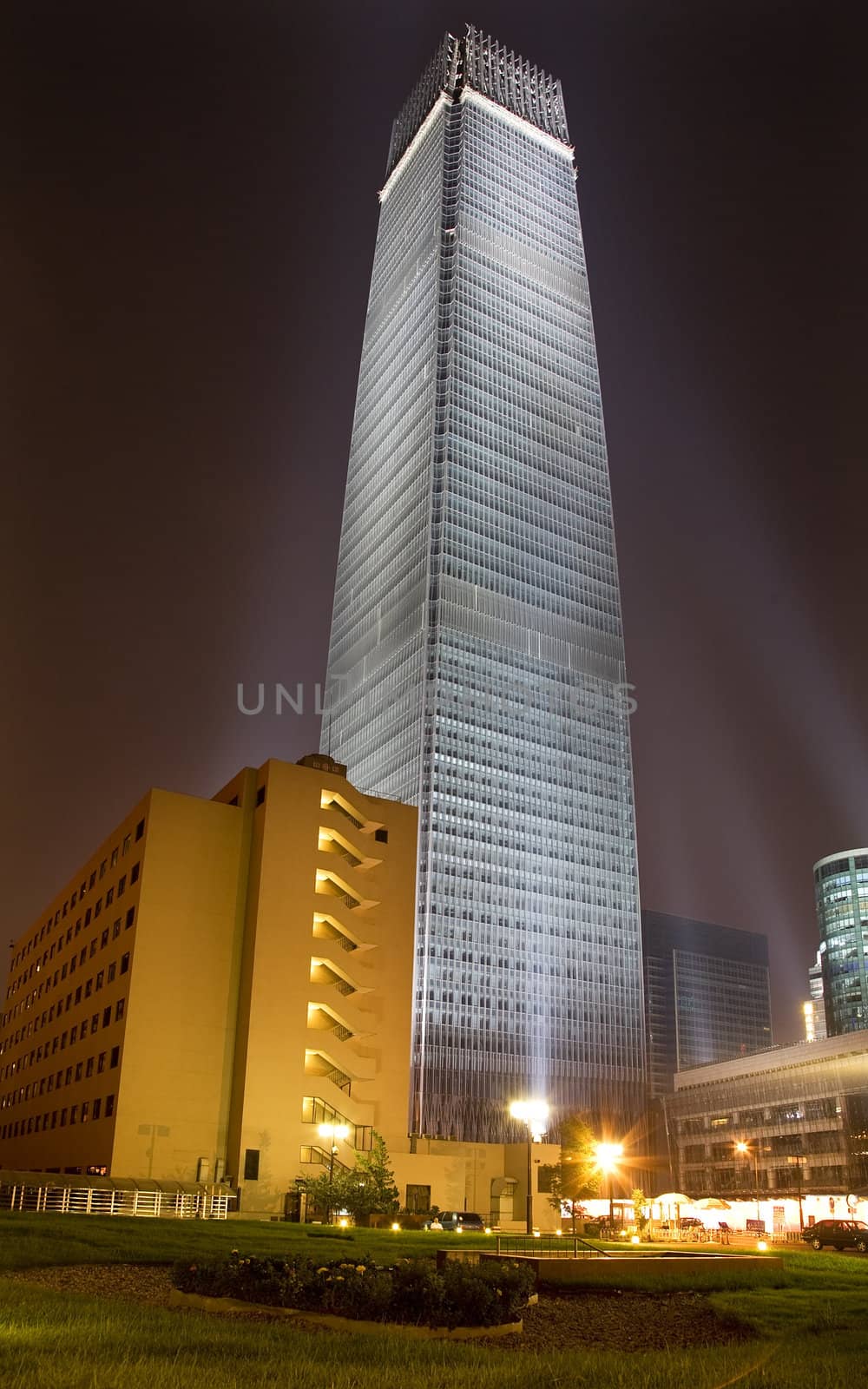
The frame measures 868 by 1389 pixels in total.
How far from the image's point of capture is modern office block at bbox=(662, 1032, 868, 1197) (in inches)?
4791

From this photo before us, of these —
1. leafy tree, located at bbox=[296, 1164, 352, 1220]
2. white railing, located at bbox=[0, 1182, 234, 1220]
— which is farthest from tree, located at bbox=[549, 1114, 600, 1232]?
white railing, located at bbox=[0, 1182, 234, 1220]

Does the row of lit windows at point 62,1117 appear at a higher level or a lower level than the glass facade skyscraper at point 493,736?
lower

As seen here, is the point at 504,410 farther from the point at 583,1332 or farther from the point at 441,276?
the point at 583,1332

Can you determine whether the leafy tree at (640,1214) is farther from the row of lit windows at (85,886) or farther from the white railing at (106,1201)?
the row of lit windows at (85,886)

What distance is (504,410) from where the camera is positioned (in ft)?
641

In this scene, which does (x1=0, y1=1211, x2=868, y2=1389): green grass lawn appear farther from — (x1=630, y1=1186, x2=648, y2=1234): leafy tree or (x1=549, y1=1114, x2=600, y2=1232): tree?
(x1=549, y1=1114, x2=600, y2=1232): tree

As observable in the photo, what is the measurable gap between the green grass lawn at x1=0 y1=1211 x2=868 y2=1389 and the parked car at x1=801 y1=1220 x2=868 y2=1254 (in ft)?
104

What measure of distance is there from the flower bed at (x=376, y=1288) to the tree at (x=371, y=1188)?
1452 inches

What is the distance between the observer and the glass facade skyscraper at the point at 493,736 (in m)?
159

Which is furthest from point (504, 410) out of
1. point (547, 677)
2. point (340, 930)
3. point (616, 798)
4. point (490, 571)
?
point (340, 930)

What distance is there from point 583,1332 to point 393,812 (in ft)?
203

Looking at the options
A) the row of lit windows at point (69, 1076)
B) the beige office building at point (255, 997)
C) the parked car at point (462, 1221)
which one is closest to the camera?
the parked car at point (462, 1221)

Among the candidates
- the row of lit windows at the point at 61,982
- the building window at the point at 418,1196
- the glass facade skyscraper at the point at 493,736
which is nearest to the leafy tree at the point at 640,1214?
the building window at the point at 418,1196

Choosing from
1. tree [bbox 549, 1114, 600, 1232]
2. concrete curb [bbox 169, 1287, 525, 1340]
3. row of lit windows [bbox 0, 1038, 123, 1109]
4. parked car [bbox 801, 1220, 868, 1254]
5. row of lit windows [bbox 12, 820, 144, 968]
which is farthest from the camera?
tree [bbox 549, 1114, 600, 1232]
